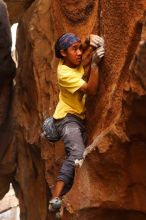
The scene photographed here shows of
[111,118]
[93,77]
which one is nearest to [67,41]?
[93,77]

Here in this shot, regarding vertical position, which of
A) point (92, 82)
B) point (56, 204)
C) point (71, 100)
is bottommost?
point (56, 204)

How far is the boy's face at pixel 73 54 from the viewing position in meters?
4.91

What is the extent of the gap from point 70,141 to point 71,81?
1.67 ft

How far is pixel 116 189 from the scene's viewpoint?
4617mm

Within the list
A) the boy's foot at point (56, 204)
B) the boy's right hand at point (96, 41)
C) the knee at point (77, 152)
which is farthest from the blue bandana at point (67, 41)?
the boy's foot at point (56, 204)

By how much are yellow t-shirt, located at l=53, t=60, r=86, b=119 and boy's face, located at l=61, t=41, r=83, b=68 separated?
2.6 inches

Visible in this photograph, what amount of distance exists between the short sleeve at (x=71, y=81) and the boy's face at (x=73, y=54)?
123 mm

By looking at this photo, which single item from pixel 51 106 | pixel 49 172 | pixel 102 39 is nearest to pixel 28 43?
pixel 51 106

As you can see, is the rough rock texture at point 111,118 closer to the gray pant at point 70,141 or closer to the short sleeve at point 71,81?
the gray pant at point 70,141

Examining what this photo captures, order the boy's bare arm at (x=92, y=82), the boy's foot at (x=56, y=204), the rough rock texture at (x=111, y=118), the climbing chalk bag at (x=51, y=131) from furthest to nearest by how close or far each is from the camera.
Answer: the climbing chalk bag at (x=51, y=131) < the boy's bare arm at (x=92, y=82) < the boy's foot at (x=56, y=204) < the rough rock texture at (x=111, y=118)

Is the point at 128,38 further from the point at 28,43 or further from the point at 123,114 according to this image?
the point at 28,43

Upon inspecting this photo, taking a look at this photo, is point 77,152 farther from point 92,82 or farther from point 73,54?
point 73,54

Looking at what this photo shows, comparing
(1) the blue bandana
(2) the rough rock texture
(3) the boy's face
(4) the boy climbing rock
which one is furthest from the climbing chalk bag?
(1) the blue bandana

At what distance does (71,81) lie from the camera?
4.85m
